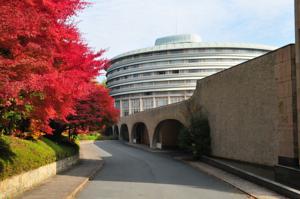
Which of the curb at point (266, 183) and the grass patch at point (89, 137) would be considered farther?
the grass patch at point (89, 137)

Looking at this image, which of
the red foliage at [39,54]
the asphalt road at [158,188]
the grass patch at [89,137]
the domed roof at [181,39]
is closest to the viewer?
the red foliage at [39,54]

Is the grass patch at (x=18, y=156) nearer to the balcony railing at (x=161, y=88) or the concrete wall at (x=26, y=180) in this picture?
the concrete wall at (x=26, y=180)

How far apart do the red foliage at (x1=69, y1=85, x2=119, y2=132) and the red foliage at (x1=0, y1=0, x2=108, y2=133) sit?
14.8 metres

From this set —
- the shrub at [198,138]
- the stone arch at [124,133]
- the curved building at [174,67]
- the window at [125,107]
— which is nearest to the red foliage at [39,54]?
the shrub at [198,138]

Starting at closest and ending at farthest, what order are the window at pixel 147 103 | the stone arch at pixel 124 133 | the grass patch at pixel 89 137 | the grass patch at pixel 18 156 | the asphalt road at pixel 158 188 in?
the grass patch at pixel 18 156
the asphalt road at pixel 158 188
the grass patch at pixel 89 137
the stone arch at pixel 124 133
the window at pixel 147 103

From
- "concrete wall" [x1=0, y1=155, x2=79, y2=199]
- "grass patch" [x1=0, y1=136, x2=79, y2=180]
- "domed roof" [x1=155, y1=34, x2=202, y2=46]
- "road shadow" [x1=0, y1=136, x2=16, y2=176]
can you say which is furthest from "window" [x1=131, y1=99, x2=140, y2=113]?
"road shadow" [x1=0, y1=136, x2=16, y2=176]

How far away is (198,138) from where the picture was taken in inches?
1254

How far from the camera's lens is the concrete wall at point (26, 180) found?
12.4 meters

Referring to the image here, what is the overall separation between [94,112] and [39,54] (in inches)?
739

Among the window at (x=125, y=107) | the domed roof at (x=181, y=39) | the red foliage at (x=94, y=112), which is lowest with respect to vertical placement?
the red foliage at (x=94, y=112)

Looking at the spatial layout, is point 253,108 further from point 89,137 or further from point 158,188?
point 89,137

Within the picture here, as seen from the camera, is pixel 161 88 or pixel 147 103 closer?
pixel 161 88

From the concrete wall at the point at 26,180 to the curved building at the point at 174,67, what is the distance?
103m

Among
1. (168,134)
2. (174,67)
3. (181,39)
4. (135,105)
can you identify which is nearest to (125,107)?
(135,105)
